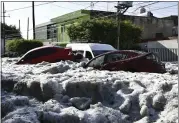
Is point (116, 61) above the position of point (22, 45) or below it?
above

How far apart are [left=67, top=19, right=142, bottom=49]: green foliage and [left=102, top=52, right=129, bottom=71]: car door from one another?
21294mm

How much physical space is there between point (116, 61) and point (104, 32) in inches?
904

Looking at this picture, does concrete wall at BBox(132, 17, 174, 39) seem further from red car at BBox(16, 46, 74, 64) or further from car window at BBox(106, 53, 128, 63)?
car window at BBox(106, 53, 128, 63)

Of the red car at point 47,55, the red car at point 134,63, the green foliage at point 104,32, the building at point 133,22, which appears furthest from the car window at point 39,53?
the building at point 133,22

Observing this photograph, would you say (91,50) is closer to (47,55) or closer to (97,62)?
(47,55)

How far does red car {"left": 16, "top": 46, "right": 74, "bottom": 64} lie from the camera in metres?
15.8

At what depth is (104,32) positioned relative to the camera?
115ft

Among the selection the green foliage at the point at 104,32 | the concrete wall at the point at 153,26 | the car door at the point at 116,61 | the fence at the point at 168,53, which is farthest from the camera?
the concrete wall at the point at 153,26

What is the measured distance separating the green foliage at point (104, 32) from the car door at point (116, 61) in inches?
838

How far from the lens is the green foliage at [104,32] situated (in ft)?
114

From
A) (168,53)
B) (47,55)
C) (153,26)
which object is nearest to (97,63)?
(47,55)

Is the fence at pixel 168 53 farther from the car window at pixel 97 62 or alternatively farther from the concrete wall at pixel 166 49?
the car window at pixel 97 62

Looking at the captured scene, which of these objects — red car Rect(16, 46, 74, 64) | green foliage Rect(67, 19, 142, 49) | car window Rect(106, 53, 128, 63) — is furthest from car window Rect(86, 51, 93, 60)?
green foliage Rect(67, 19, 142, 49)

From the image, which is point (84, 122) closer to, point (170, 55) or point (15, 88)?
point (15, 88)
